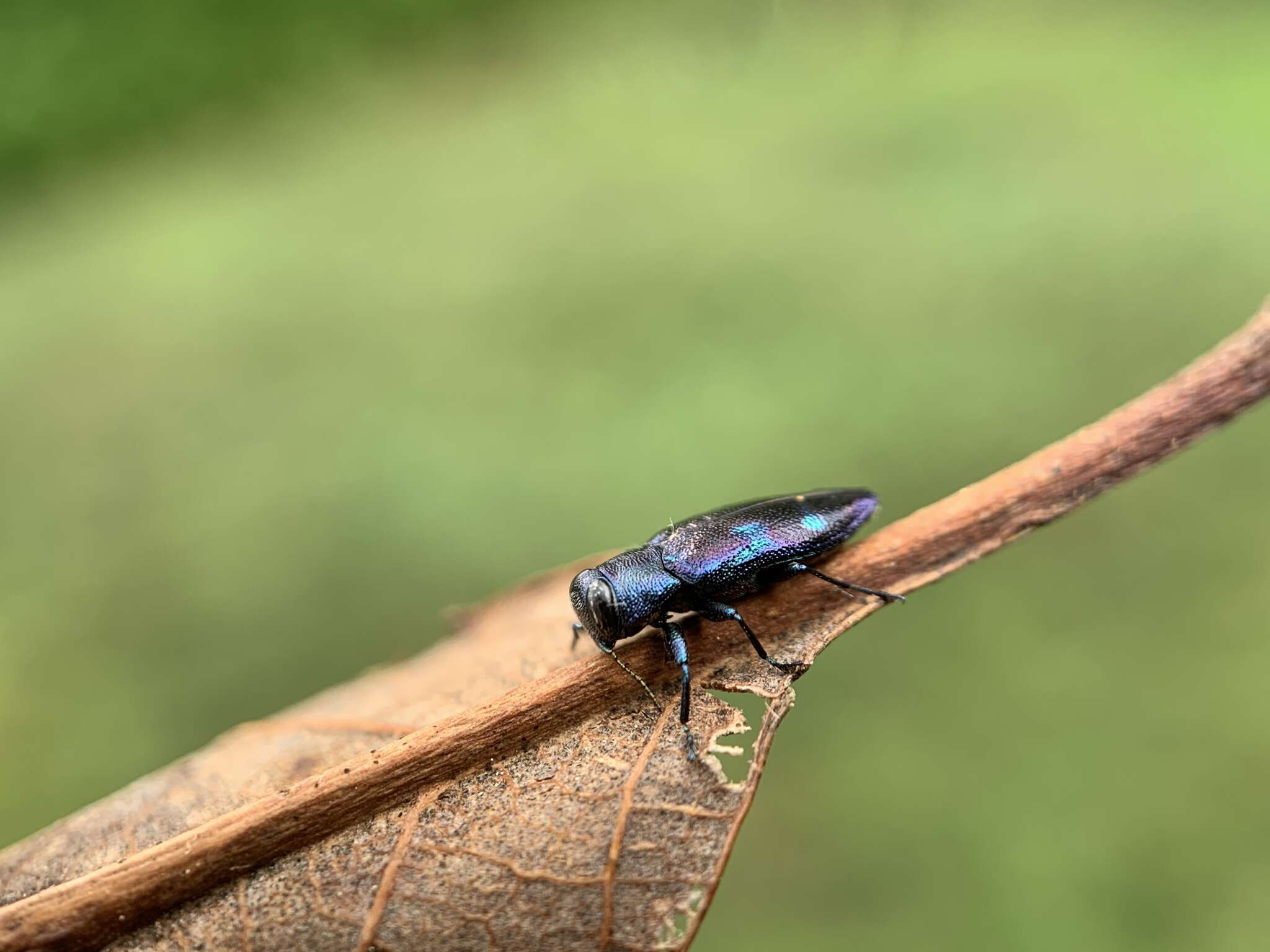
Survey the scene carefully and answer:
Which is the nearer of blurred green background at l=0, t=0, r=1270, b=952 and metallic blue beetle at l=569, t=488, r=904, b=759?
metallic blue beetle at l=569, t=488, r=904, b=759

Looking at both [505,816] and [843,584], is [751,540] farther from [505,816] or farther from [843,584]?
[505,816]

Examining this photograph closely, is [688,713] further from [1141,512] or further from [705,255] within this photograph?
[705,255]

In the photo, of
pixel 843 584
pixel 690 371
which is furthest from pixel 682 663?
pixel 690 371

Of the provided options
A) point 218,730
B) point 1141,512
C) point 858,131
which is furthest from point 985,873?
point 858,131

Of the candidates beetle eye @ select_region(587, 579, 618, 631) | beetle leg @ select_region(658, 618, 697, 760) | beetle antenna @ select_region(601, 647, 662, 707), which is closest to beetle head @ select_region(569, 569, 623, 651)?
beetle eye @ select_region(587, 579, 618, 631)

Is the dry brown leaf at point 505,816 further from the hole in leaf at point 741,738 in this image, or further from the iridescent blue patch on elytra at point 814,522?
the iridescent blue patch on elytra at point 814,522

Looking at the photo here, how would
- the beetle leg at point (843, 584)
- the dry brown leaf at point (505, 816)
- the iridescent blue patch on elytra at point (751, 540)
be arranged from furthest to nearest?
1. the iridescent blue patch on elytra at point (751, 540)
2. the beetle leg at point (843, 584)
3. the dry brown leaf at point (505, 816)

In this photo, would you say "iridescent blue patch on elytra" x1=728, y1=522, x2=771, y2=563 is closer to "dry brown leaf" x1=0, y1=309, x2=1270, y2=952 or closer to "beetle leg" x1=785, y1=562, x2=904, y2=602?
"beetle leg" x1=785, y1=562, x2=904, y2=602

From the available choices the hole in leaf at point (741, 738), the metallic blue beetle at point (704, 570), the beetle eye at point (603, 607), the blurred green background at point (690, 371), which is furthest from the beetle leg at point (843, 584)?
the blurred green background at point (690, 371)
